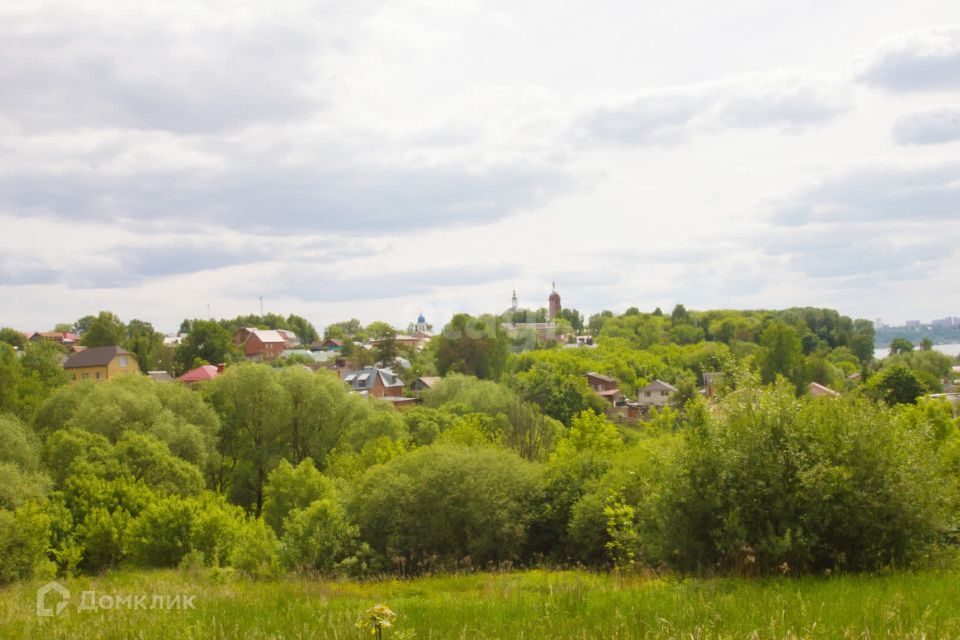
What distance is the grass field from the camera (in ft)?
21.4

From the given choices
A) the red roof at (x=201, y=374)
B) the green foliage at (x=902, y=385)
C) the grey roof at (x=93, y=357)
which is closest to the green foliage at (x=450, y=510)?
the green foliage at (x=902, y=385)

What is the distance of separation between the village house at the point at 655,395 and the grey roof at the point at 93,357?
199ft

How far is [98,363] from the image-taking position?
247 ft

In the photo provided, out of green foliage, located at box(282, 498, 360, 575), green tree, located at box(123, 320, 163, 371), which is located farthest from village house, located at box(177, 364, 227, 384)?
green foliage, located at box(282, 498, 360, 575)

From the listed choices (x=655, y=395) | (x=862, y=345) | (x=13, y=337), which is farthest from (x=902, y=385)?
(x=13, y=337)

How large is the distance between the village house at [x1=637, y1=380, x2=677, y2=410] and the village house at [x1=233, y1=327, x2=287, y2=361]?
60448 mm

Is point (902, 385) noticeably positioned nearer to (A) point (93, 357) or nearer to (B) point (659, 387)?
(B) point (659, 387)

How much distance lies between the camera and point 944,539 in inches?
424

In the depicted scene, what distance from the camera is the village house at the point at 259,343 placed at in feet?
407

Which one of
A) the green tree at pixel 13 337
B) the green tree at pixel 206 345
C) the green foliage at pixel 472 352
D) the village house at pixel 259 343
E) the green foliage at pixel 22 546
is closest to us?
the green foliage at pixel 22 546

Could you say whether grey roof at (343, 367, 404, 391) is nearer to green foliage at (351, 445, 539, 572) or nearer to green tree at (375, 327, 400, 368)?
green tree at (375, 327, 400, 368)

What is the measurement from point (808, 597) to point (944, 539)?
14.5ft

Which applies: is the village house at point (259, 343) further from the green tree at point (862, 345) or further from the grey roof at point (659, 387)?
the green tree at point (862, 345)

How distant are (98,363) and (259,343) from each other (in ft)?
168
